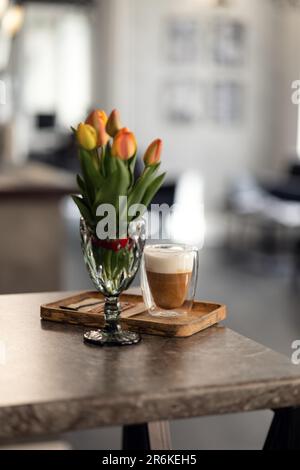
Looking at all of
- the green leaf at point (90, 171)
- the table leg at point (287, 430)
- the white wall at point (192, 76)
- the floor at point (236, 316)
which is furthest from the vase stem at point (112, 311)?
the white wall at point (192, 76)

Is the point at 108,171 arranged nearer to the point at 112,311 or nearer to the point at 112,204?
the point at 112,204

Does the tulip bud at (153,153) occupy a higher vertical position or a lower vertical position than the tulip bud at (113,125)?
lower

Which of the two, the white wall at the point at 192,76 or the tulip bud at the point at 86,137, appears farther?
the white wall at the point at 192,76

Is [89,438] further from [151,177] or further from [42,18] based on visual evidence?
[42,18]

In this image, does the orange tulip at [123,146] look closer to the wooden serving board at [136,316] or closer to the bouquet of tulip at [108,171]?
the bouquet of tulip at [108,171]

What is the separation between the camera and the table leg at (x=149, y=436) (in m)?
1.73

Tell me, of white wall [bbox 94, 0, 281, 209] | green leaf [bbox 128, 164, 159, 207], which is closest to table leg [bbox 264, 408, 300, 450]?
green leaf [bbox 128, 164, 159, 207]

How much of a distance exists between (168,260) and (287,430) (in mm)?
386

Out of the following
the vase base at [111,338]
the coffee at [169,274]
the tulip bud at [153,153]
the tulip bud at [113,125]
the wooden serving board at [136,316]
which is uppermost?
the tulip bud at [113,125]

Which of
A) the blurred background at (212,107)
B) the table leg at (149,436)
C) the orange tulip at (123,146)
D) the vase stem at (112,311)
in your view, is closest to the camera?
the orange tulip at (123,146)

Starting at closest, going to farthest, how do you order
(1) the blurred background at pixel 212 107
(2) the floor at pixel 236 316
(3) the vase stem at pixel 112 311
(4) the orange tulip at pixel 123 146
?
(4) the orange tulip at pixel 123 146, (3) the vase stem at pixel 112 311, (2) the floor at pixel 236 316, (1) the blurred background at pixel 212 107

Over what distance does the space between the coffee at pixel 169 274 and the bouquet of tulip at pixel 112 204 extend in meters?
0.06

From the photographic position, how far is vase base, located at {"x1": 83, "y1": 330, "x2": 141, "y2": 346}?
140 centimetres

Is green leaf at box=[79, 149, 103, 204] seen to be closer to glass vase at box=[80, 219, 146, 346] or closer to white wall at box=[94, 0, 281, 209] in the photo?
glass vase at box=[80, 219, 146, 346]
